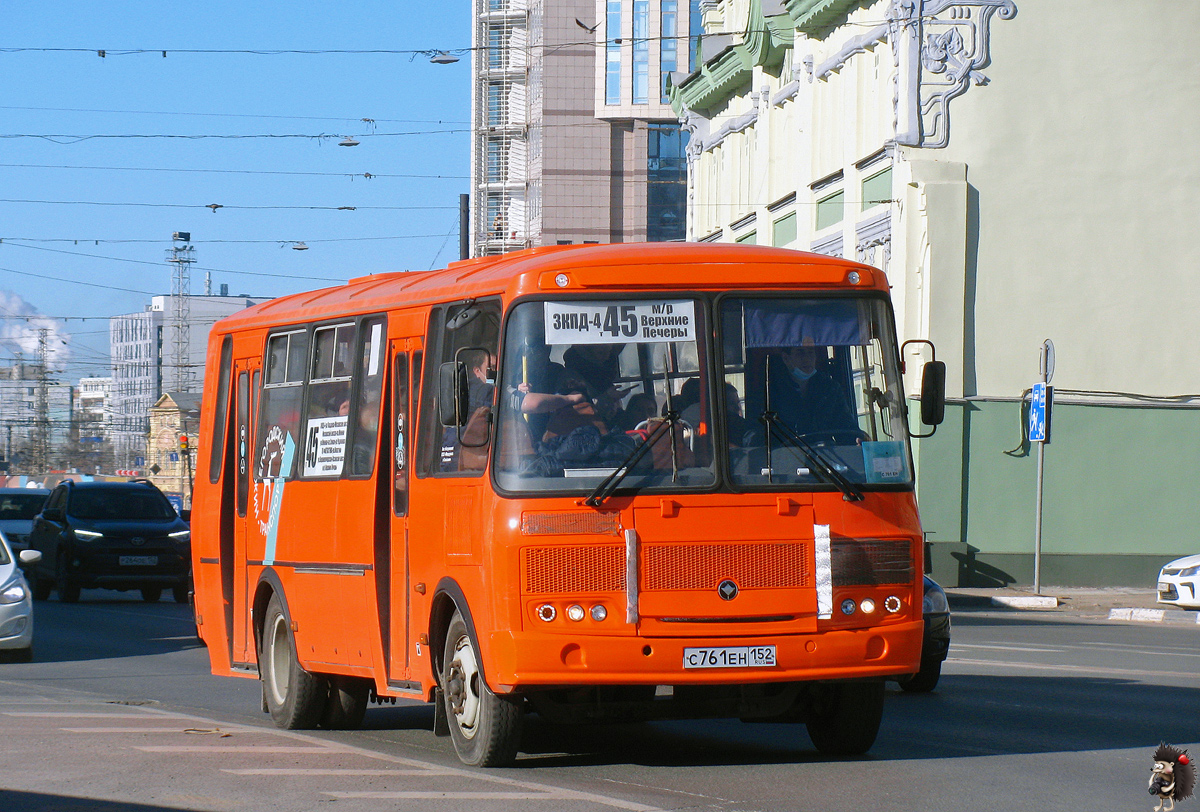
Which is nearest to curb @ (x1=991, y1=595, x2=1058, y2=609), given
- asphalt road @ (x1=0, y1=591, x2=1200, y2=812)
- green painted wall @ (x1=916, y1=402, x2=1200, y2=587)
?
green painted wall @ (x1=916, y1=402, x2=1200, y2=587)

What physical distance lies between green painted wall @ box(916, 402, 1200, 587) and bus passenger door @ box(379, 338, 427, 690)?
2217cm

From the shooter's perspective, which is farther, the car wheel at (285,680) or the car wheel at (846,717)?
the car wheel at (285,680)

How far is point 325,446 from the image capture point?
11.9m

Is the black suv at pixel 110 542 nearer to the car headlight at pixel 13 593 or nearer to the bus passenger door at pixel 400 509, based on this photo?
the car headlight at pixel 13 593

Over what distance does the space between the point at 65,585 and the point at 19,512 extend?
620cm

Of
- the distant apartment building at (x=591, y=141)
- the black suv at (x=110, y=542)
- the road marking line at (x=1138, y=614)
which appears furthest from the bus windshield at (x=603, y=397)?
the distant apartment building at (x=591, y=141)

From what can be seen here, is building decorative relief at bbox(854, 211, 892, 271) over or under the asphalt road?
over

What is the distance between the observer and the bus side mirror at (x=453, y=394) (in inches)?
366

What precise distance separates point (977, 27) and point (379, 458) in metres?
24.2

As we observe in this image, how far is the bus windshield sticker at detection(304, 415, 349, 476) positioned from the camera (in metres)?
11.6

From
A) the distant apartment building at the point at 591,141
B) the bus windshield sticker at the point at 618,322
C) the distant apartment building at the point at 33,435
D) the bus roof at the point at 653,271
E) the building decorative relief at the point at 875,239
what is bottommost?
the distant apartment building at the point at 33,435

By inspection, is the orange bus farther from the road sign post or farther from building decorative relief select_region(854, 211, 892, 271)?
building decorative relief select_region(854, 211, 892, 271)

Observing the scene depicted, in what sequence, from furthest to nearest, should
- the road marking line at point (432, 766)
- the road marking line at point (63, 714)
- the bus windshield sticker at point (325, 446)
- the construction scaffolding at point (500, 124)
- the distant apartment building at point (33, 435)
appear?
the distant apartment building at point (33, 435)
the construction scaffolding at point (500, 124)
the road marking line at point (63, 714)
the bus windshield sticker at point (325, 446)
the road marking line at point (432, 766)

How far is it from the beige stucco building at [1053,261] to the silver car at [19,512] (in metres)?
15.9
